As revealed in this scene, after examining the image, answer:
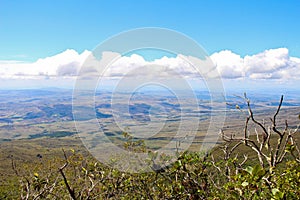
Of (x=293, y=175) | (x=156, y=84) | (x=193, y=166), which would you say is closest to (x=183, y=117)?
(x=156, y=84)

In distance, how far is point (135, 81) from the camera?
12.2 metres

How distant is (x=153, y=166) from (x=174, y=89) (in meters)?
3.00

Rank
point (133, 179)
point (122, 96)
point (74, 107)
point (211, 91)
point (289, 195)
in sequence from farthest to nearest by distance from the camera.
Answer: point (122, 96)
point (133, 179)
point (74, 107)
point (211, 91)
point (289, 195)

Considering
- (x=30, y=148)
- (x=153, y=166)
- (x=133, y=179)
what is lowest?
(x=30, y=148)

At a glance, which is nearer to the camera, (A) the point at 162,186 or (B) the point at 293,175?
(B) the point at 293,175

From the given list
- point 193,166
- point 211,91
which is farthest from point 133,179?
point 211,91

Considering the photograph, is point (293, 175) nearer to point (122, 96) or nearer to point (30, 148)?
point (122, 96)

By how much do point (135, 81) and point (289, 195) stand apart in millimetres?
7448

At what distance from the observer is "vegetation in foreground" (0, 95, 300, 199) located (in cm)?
486

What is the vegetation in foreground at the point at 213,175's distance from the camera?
15.9 ft

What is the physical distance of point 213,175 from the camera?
10406 mm

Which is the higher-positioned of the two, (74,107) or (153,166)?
(74,107)

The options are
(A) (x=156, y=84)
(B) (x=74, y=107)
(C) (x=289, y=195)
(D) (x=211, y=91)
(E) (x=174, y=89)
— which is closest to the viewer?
(C) (x=289, y=195)

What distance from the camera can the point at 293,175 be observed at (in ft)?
26.2
